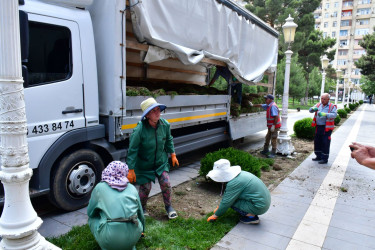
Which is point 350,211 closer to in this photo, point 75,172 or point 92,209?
point 92,209

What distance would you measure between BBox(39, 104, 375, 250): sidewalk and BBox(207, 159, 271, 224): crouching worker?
0.26 meters

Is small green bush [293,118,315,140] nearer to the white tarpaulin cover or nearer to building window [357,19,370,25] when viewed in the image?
the white tarpaulin cover

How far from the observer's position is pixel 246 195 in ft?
11.3

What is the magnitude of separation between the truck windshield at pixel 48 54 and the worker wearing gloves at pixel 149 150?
116 centimetres

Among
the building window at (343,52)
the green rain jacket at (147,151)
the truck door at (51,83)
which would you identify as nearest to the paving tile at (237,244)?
the green rain jacket at (147,151)

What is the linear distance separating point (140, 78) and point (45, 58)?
10.2 feet

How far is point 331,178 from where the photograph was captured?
5773 millimetres

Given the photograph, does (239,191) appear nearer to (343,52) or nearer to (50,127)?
(50,127)

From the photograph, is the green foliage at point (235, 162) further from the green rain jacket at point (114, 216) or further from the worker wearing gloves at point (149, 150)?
the green rain jacket at point (114, 216)

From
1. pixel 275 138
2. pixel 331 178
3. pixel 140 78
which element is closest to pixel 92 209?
pixel 140 78

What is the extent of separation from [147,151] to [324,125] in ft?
17.1

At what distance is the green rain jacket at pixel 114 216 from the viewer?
8.01 feet

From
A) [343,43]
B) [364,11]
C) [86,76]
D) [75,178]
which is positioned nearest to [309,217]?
[75,178]

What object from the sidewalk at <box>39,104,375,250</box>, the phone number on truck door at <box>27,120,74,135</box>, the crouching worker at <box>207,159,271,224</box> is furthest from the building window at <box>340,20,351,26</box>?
the phone number on truck door at <box>27,120,74,135</box>
